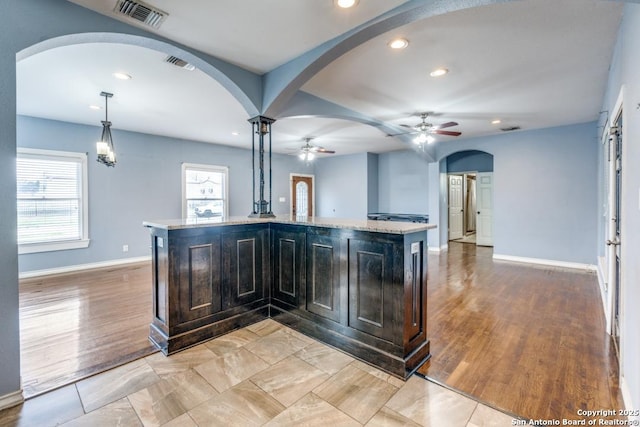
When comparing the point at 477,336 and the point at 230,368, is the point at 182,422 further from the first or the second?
the point at 477,336

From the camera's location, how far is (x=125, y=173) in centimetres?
584

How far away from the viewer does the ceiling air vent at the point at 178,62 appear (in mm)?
2949

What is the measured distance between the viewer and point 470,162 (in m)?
7.96

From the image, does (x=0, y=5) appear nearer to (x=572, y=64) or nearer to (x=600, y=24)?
(x=600, y=24)

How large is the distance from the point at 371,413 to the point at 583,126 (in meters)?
6.40

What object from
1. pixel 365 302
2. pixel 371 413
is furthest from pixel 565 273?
pixel 371 413

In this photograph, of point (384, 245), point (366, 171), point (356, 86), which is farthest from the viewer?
point (366, 171)

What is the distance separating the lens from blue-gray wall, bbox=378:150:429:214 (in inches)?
311

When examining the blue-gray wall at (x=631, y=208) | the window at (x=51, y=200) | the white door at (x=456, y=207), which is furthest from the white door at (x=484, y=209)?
the window at (x=51, y=200)

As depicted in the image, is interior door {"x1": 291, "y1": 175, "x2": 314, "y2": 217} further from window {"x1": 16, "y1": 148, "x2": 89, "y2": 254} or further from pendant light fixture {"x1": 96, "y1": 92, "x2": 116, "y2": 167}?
pendant light fixture {"x1": 96, "y1": 92, "x2": 116, "y2": 167}

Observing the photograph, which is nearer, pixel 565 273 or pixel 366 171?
pixel 565 273

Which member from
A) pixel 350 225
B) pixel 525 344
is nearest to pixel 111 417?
pixel 350 225

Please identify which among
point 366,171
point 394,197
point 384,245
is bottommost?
point 384,245

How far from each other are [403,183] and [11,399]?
8008mm
